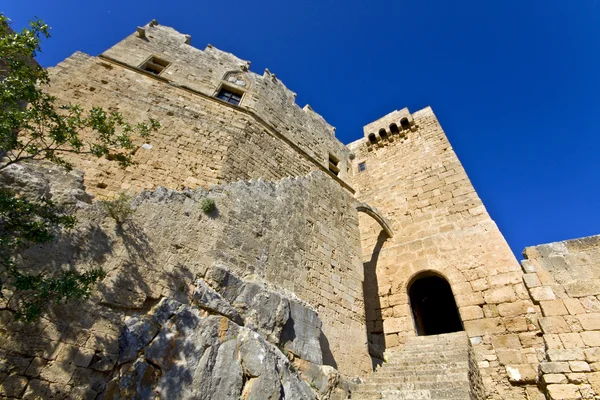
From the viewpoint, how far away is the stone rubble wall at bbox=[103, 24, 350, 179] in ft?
31.7

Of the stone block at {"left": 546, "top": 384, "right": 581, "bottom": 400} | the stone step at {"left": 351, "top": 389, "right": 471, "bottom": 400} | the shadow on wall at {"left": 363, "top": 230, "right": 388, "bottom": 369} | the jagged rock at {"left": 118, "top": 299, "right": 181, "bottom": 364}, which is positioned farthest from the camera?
the shadow on wall at {"left": 363, "top": 230, "right": 388, "bottom": 369}

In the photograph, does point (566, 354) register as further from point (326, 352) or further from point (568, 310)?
point (326, 352)

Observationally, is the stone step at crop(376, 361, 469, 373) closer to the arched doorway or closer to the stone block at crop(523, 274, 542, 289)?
the stone block at crop(523, 274, 542, 289)

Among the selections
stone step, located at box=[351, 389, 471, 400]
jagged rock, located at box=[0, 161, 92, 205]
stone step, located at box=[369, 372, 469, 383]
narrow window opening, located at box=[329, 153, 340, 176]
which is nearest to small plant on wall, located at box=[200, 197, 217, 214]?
jagged rock, located at box=[0, 161, 92, 205]

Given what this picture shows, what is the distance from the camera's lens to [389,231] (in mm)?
10258

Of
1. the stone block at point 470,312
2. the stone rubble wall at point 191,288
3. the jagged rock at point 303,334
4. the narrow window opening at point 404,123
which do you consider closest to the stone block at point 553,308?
the stone block at point 470,312

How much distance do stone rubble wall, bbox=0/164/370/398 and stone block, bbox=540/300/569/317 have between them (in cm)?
365

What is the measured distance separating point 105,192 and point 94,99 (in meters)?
3.10

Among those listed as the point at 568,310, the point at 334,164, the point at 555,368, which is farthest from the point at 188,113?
the point at 555,368

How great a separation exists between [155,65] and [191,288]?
828 centimetres

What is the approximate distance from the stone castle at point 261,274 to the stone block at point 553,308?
0.09 ft

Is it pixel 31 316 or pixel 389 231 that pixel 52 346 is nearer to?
pixel 31 316

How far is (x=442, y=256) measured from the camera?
342 inches

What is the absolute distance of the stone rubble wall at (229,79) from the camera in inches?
380
